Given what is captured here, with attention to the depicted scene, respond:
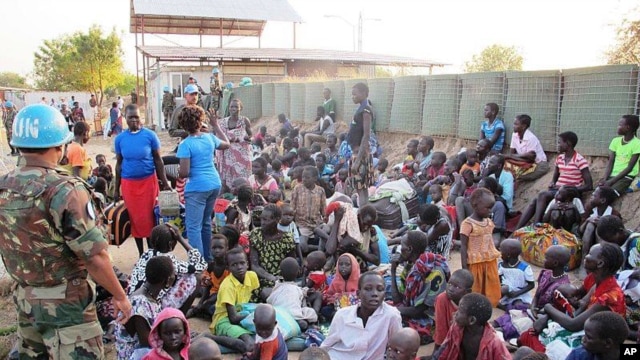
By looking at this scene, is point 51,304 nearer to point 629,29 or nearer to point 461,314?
point 461,314

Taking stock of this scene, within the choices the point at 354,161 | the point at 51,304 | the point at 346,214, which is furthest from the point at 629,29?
the point at 51,304

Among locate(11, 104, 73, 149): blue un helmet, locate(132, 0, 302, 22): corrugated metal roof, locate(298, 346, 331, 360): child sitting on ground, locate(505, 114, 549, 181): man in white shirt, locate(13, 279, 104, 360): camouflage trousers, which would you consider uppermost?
locate(132, 0, 302, 22): corrugated metal roof

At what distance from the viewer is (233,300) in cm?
434

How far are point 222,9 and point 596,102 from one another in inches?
835

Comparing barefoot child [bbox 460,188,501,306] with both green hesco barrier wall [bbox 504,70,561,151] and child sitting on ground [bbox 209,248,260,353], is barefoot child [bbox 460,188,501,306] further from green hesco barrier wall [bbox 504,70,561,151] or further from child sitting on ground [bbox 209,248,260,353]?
green hesco barrier wall [bbox 504,70,561,151]

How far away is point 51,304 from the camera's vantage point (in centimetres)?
254

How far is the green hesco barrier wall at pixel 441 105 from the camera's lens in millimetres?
10062

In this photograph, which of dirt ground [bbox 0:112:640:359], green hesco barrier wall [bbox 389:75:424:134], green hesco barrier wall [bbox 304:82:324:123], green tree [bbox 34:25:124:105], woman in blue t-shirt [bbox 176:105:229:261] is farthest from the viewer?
green tree [bbox 34:25:124:105]

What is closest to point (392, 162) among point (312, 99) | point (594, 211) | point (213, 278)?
point (312, 99)

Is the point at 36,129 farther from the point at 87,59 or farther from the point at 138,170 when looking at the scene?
the point at 87,59

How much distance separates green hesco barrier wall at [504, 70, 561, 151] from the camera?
7.83 metres

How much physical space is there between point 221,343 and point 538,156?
545 centimetres

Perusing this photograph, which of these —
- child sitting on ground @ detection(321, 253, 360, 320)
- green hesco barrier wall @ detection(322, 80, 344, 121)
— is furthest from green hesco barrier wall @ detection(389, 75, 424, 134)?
child sitting on ground @ detection(321, 253, 360, 320)

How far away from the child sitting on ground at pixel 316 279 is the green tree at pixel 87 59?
36.2 m
